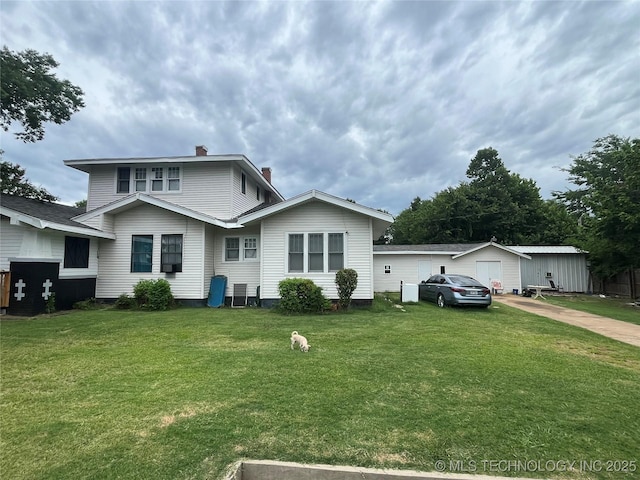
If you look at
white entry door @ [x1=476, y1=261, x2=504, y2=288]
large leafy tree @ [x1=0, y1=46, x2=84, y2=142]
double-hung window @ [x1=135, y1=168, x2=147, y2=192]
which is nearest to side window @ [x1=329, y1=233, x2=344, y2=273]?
double-hung window @ [x1=135, y1=168, x2=147, y2=192]

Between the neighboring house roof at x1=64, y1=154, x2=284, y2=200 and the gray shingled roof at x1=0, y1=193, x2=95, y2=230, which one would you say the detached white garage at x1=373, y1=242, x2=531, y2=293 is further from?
the gray shingled roof at x1=0, y1=193, x2=95, y2=230

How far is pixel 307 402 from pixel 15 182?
24106 mm

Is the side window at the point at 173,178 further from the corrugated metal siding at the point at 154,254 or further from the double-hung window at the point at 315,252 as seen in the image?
the double-hung window at the point at 315,252

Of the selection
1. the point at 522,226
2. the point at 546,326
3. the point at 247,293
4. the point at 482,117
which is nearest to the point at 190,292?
the point at 247,293

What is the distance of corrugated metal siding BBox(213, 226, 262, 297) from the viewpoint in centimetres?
1320

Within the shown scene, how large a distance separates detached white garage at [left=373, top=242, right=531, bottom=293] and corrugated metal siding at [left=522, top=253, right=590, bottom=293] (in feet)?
3.30

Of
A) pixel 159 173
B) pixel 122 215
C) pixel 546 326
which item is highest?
pixel 159 173

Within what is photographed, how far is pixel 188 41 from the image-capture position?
11.3 meters

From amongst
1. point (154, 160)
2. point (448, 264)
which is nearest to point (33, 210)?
point (154, 160)

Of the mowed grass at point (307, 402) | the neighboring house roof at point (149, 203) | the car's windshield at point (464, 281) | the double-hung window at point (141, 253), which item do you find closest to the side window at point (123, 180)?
the neighboring house roof at point (149, 203)

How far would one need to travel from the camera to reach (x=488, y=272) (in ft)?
71.1

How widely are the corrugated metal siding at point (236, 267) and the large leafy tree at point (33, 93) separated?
38.4 ft

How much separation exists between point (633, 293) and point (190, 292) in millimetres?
25013

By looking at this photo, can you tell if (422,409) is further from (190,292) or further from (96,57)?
(96,57)
